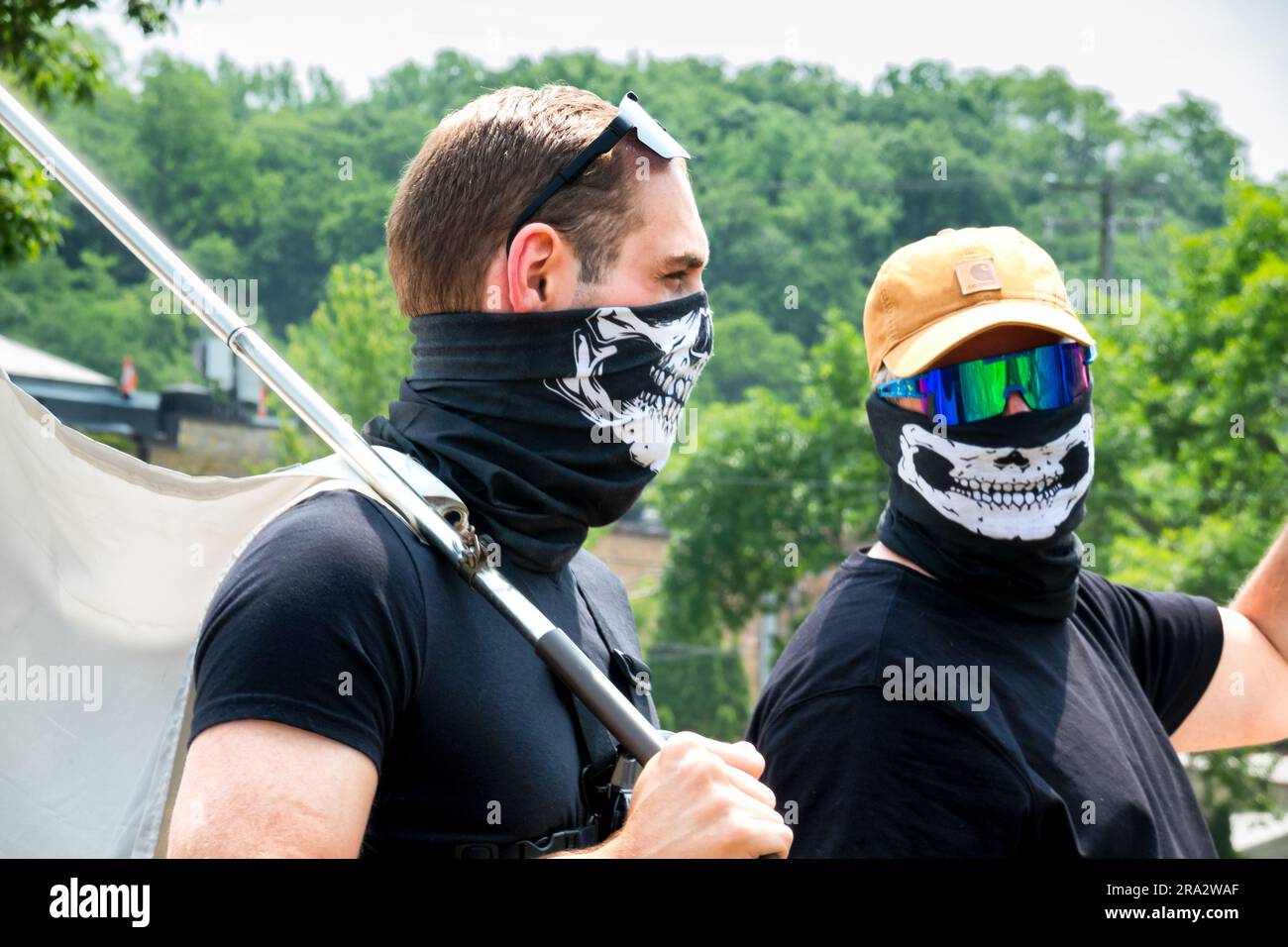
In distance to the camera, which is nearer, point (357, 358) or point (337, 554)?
point (337, 554)

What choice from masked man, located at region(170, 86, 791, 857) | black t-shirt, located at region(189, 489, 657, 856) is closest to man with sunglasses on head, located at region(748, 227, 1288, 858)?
masked man, located at region(170, 86, 791, 857)

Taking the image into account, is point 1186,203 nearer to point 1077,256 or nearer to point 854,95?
point 1077,256

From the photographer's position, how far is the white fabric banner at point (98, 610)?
245cm

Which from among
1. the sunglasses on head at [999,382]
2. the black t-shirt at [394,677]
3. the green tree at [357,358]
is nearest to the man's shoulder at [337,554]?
the black t-shirt at [394,677]

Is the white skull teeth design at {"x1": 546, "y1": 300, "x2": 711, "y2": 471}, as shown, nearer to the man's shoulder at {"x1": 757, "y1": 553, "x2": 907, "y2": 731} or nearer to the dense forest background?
the man's shoulder at {"x1": 757, "y1": 553, "x2": 907, "y2": 731}

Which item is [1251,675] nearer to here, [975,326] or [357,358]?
[975,326]

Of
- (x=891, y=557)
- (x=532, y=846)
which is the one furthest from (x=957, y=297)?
(x=532, y=846)

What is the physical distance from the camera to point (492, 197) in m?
2.52

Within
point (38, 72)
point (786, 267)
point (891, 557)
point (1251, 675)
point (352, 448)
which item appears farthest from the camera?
point (786, 267)

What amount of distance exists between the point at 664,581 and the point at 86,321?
2356cm

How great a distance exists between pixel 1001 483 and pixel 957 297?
428 millimetres

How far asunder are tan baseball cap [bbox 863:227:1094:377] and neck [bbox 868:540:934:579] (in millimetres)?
400

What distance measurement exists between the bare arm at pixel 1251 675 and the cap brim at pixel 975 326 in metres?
0.87

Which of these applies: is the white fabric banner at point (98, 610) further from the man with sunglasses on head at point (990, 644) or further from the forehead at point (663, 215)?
the man with sunglasses on head at point (990, 644)
